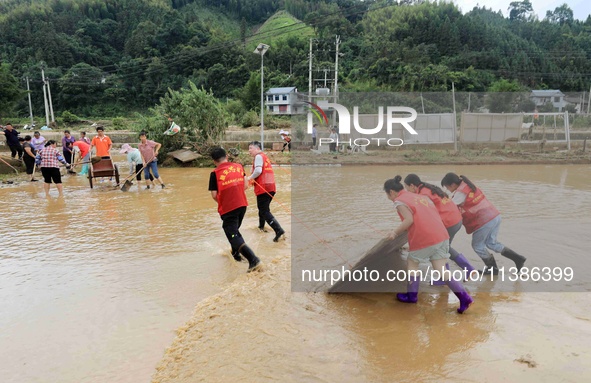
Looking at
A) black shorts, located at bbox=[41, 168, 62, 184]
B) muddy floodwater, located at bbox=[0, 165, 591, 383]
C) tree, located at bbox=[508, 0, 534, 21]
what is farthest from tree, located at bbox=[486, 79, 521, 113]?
tree, located at bbox=[508, 0, 534, 21]

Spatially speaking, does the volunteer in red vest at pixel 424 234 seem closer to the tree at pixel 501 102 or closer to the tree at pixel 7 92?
the tree at pixel 501 102

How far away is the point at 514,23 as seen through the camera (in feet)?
320

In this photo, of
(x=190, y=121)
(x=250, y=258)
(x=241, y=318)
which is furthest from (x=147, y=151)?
(x=241, y=318)

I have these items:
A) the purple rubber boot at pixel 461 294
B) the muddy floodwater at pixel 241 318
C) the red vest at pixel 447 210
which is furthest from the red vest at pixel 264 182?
the purple rubber boot at pixel 461 294

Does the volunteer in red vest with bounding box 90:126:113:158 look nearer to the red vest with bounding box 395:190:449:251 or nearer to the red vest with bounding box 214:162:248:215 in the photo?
Answer: the red vest with bounding box 214:162:248:215

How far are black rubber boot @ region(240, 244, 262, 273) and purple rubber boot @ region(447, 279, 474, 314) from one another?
2.37 meters

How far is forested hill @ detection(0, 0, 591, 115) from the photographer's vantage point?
6291cm

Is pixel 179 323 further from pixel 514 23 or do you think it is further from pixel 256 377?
pixel 514 23

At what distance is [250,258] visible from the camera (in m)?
5.47

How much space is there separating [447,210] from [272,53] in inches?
3020

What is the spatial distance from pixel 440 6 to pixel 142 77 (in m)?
60.4

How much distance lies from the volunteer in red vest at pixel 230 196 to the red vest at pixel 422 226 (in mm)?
2120

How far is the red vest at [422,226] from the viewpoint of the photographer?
13.7 ft

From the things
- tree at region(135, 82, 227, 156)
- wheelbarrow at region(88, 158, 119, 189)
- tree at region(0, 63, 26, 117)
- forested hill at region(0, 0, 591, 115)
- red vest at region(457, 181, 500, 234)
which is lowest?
wheelbarrow at region(88, 158, 119, 189)
